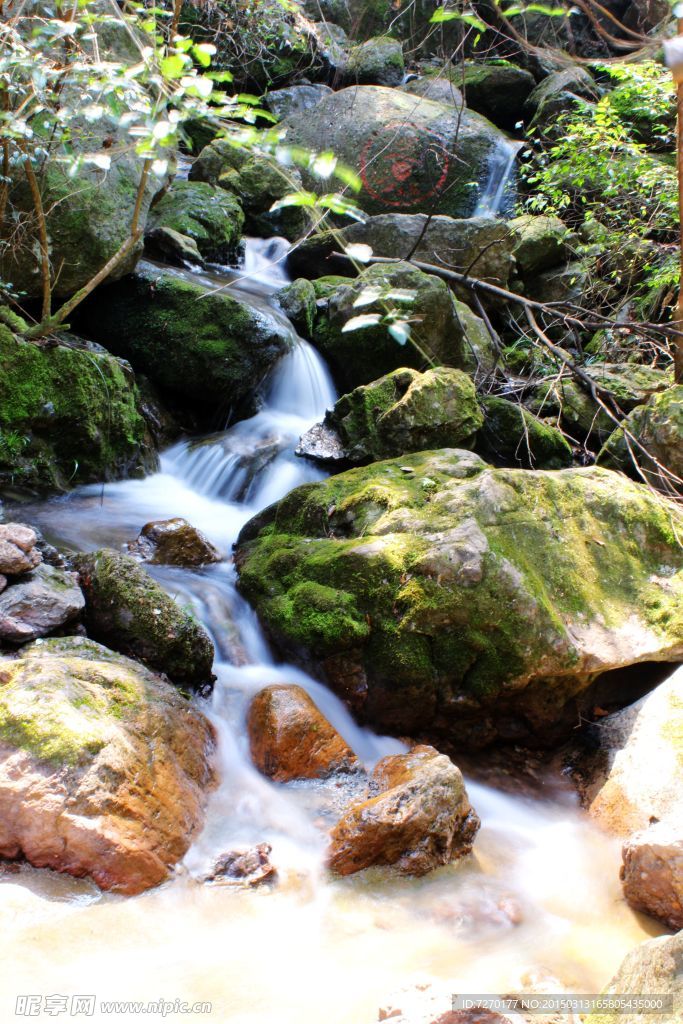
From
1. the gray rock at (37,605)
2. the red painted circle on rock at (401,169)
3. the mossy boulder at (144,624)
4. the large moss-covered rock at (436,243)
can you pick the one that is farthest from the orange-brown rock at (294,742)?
the red painted circle on rock at (401,169)

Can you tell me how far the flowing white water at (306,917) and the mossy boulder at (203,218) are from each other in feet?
21.1

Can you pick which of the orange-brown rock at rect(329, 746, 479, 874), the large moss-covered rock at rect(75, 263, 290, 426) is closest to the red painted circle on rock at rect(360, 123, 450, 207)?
the large moss-covered rock at rect(75, 263, 290, 426)

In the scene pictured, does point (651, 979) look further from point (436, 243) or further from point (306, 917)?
point (436, 243)

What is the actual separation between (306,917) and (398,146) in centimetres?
1230

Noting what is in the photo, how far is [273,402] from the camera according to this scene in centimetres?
811

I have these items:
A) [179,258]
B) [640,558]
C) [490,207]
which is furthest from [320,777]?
[490,207]

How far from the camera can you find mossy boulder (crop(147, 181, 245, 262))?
916 centimetres

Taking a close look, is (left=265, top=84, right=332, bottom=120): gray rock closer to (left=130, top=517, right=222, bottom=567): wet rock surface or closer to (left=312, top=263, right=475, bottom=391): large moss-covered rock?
(left=312, top=263, right=475, bottom=391): large moss-covered rock

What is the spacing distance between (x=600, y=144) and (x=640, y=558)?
6287 mm

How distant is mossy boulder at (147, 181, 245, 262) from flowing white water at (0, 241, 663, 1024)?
21.1 feet

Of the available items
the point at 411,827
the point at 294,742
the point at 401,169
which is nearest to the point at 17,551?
the point at 294,742

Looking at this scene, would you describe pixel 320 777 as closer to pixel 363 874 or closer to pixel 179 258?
pixel 363 874

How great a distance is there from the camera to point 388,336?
797cm

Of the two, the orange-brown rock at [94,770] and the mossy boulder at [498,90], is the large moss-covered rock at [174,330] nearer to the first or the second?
the orange-brown rock at [94,770]
